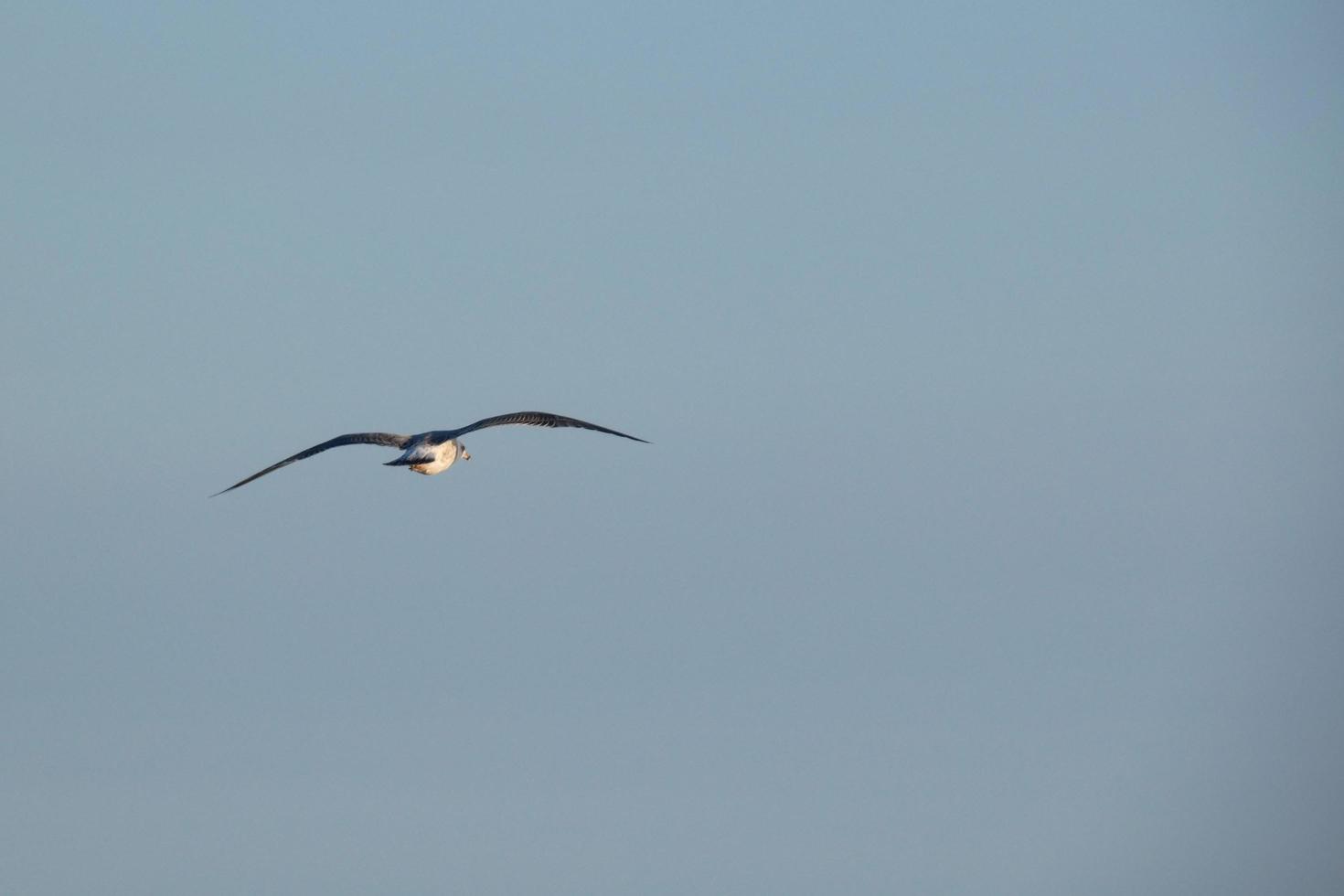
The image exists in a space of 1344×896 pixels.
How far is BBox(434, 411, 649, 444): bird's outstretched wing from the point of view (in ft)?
229

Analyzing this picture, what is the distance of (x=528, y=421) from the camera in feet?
234

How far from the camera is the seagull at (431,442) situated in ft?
Result: 231

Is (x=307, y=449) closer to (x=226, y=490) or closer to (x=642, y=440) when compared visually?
(x=226, y=490)

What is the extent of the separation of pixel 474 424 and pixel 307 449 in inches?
301

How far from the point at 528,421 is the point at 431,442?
3697 mm

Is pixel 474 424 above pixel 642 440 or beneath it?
above

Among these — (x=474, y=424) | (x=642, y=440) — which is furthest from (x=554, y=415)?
(x=642, y=440)

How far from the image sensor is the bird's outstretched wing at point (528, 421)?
69938mm

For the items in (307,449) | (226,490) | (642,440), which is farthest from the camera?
(307,449)

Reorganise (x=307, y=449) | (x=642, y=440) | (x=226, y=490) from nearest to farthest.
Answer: (x=642, y=440) < (x=226, y=490) < (x=307, y=449)

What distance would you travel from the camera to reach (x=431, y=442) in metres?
71.5

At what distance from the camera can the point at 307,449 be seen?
7394 centimetres

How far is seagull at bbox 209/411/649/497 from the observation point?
70.3m

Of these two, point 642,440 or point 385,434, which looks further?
point 385,434
